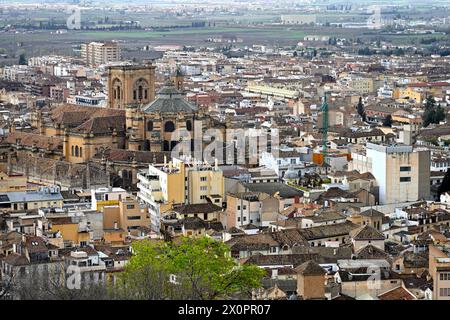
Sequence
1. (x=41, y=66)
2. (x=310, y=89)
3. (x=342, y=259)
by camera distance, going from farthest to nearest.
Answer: (x=41, y=66) → (x=310, y=89) → (x=342, y=259)

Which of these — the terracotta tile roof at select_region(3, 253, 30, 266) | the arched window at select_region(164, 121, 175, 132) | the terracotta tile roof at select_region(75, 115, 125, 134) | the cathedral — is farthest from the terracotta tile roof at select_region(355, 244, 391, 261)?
the terracotta tile roof at select_region(75, 115, 125, 134)

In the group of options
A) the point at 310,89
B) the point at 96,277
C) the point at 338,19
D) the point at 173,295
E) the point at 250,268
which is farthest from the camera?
the point at 338,19

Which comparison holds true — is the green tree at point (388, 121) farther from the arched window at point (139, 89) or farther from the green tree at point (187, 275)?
the green tree at point (187, 275)

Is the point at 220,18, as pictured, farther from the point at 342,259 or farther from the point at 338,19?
the point at 342,259

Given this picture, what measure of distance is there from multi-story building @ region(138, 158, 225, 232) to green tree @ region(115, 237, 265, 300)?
10.9 m

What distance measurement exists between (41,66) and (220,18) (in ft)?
291

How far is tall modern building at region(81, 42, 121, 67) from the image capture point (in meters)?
94.5

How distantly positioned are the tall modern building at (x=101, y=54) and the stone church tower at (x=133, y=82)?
5287 cm

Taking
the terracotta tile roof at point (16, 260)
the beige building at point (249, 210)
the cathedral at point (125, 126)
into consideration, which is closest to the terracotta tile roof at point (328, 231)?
the beige building at point (249, 210)

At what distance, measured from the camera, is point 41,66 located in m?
89.4

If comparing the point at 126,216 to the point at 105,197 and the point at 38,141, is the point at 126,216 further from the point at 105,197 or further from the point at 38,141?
the point at 38,141

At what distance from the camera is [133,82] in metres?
40.3

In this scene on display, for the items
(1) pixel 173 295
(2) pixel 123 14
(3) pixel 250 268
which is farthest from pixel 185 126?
(2) pixel 123 14

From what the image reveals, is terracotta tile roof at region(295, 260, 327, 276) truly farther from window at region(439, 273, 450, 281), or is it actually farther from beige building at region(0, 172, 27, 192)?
beige building at region(0, 172, 27, 192)
